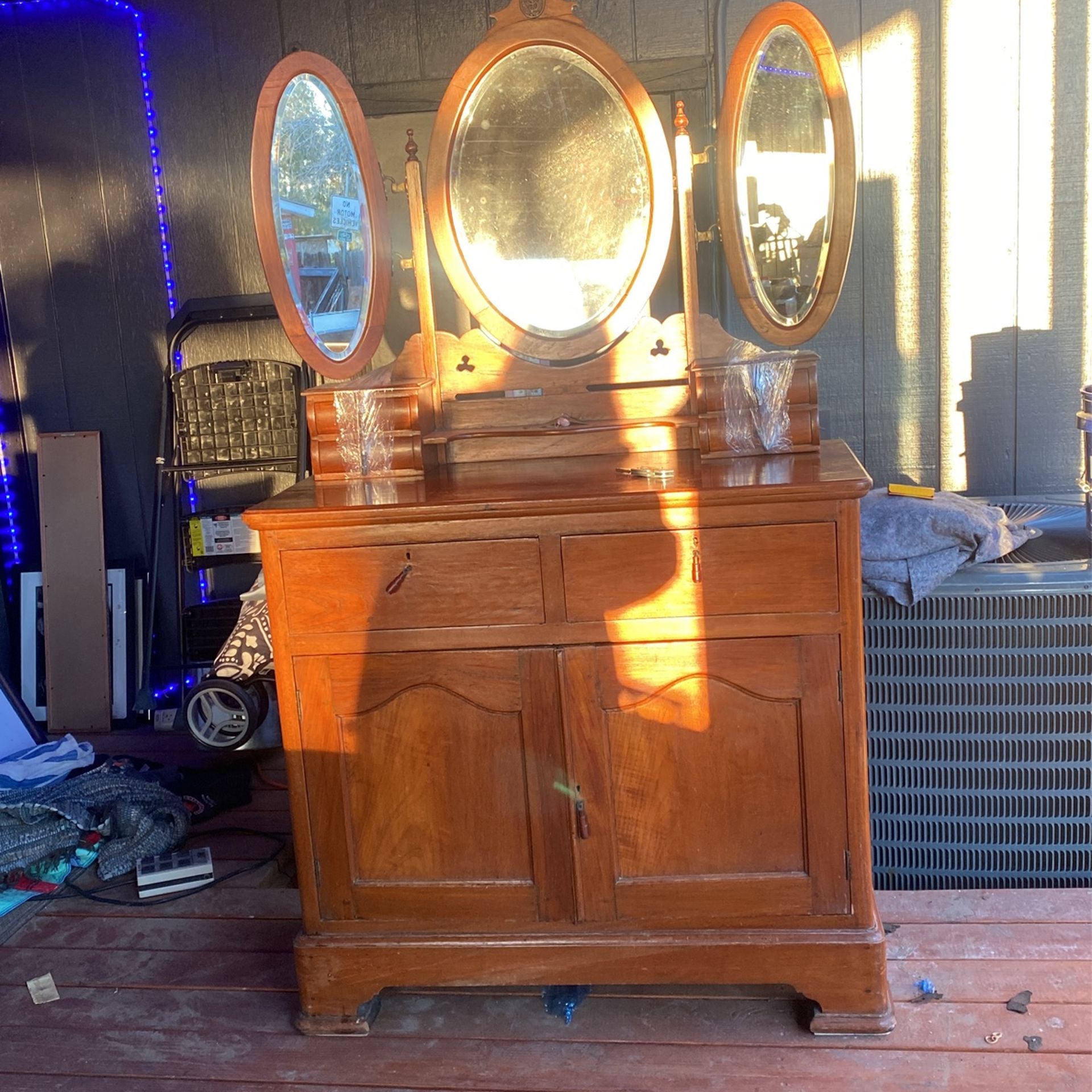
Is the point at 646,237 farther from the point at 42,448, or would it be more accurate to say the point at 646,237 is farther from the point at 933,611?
the point at 42,448

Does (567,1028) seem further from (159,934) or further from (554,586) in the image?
(159,934)

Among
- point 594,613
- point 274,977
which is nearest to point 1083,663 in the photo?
point 594,613

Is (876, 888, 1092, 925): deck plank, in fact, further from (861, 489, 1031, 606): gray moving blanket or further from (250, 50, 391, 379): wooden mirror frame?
(250, 50, 391, 379): wooden mirror frame

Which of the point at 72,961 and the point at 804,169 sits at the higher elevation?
the point at 804,169

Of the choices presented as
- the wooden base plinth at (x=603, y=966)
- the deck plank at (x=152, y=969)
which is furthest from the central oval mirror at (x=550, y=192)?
the deck plank at (x=152, y=969)

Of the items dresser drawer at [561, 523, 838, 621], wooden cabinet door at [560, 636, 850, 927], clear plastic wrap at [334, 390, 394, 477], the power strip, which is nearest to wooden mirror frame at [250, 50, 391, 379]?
clear plastic wrap at [334, 390, 394, 477]

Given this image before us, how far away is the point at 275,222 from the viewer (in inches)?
89.1

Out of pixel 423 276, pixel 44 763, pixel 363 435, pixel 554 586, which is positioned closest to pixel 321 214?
pixel 423 276

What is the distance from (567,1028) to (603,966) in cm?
15

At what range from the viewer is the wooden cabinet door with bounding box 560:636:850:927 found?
79.0 inches

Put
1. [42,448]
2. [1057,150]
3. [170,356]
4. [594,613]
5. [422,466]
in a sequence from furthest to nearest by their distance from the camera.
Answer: [42,448], [170,356], [1057,150], [422,466], [594,613]

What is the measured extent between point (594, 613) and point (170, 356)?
2078 mm

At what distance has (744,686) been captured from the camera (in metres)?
2.01

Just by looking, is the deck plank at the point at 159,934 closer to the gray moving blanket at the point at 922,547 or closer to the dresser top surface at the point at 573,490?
the dresser top surface at the point at 573,490
